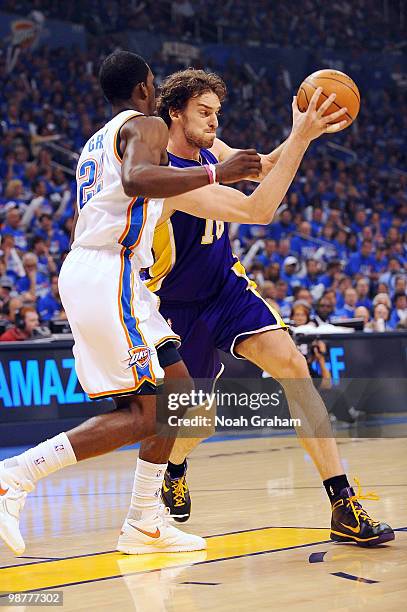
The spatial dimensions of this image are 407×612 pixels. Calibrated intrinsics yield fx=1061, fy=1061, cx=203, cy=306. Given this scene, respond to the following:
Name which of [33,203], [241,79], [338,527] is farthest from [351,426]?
[241,79]

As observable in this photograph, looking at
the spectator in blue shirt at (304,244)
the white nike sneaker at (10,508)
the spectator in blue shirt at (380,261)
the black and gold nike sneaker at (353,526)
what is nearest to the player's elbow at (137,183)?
the white nike sneaker at (10,508)

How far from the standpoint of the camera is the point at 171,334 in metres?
4.93

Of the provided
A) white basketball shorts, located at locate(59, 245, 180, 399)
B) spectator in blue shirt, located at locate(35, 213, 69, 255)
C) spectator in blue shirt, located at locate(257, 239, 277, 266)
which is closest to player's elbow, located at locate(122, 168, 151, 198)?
white basketball shorts, located at locate(59, 245, 180, 399)

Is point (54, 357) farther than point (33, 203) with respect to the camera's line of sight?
No

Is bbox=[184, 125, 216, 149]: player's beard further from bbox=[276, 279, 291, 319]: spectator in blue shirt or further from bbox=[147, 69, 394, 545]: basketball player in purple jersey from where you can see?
bbox=[276, 279, 291, 319]: spectator in blue shirt

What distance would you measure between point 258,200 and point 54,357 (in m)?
6.18

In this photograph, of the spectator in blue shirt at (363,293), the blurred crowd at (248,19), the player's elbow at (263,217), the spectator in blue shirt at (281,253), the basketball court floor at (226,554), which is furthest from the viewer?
the blurred crowd at (248,19)

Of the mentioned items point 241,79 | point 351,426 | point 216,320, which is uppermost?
point 241,79

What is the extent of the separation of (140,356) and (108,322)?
7.5 inches

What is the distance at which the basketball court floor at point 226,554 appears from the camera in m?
3.78

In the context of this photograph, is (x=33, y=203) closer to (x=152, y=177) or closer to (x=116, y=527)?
(x=116, y=527)

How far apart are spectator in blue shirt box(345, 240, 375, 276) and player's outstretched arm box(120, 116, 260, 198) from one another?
14318 mm

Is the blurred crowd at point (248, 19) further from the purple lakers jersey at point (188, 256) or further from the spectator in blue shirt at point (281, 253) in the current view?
the purple lakers jersey at point (188, 256)

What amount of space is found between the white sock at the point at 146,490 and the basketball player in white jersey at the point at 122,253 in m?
0.09
